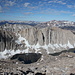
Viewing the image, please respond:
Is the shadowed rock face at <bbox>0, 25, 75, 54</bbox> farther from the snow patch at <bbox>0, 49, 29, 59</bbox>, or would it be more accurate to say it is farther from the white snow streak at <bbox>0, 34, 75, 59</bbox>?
the snow patch at <bbox>0, 49, 29, 59</bbox>

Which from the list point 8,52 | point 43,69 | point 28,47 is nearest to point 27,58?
point 8,52

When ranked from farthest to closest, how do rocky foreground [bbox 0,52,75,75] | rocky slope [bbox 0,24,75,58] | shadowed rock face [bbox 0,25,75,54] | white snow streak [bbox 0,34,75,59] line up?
shadowed rock face [bbox 0,25,75,54]
rocky slope [bbox 0,24,75,58]
white snow streak [bbox 0,34,75,59]
rocky foreground [bbox 0,52,75,75]

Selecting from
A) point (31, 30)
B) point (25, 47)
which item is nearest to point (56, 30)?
point (31, 30)

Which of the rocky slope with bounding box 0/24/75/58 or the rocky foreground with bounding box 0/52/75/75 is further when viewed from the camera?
the rocky slope with bounding box 0/24/75/58

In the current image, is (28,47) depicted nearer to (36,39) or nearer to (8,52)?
(36,39)

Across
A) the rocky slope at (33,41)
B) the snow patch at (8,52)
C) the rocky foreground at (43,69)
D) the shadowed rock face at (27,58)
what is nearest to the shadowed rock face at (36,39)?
the rocky slope at (33,41)

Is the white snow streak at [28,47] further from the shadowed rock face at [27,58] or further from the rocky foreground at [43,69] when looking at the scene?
the rocky foreground at [43,69]

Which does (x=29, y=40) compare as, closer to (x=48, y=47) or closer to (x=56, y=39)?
(x=48, y=47)

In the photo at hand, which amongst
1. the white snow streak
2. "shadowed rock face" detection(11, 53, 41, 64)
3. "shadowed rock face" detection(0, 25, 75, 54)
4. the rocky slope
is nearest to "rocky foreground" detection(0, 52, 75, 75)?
"shadowed rock face" detection(11, 53, 41, 64)
